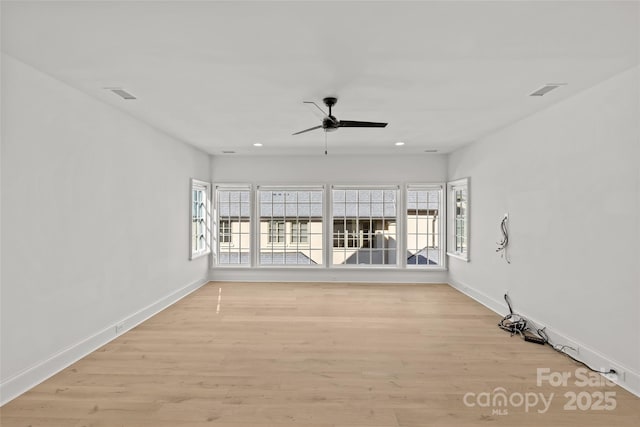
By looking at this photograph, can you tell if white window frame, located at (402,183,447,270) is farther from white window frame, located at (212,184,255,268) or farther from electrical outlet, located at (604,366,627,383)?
electrical outlet, located at (604,366,627,383)

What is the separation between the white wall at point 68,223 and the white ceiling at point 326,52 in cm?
31

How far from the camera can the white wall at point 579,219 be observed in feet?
7.89

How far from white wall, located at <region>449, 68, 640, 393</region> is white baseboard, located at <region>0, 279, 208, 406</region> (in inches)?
183

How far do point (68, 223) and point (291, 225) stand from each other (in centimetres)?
408

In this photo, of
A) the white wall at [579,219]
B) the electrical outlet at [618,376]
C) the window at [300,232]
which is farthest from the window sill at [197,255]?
the electrical outlet at [618,376]

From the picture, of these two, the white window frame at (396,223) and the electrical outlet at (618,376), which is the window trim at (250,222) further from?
the electrical outlet at (618,376)

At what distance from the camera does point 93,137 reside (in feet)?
9.91

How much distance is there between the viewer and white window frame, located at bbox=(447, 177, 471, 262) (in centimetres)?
507

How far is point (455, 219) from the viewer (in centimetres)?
566

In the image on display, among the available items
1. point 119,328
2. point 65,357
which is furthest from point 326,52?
point 119,328

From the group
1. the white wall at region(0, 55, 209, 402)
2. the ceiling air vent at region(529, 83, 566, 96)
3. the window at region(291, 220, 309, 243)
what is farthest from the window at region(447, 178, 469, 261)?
the white wall at region(0, 55, 209, 402)

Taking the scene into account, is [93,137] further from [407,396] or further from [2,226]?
[407,396]

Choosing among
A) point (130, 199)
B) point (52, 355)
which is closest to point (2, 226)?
point (52, 355)

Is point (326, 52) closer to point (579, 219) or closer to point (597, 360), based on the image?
point (579, 219)
